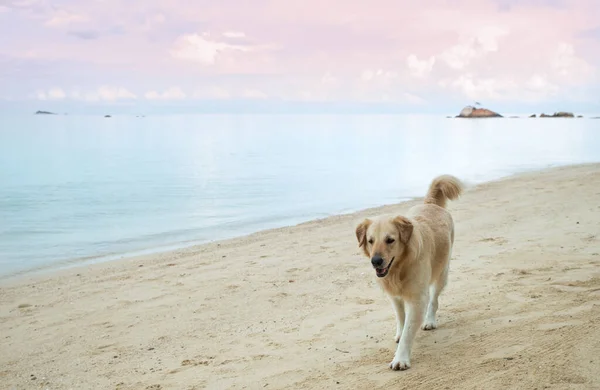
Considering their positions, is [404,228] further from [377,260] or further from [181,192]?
[181,192]

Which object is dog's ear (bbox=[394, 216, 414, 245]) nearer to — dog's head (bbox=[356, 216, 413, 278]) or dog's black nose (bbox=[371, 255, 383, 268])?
dog's head (bbox=[356, 216, 413, 278])

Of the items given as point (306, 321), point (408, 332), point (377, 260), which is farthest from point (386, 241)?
point (306, 321)

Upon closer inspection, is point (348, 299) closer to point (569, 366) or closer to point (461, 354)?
point (461, 354)

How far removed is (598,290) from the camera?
601 centimetres

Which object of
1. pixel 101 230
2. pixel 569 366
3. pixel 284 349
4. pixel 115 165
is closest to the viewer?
pixel 569 366

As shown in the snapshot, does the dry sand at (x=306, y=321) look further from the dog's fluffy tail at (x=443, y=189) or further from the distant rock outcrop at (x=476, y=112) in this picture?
the distant rock outcrop at (x=476, y=112)

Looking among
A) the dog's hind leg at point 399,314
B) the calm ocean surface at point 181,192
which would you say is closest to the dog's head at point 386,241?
the dog's hind leg at point 399,314

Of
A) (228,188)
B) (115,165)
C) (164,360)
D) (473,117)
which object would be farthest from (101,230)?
(473,117)

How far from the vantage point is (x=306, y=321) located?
6207mm

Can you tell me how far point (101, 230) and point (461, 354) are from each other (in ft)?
45.4

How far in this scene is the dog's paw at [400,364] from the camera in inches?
183

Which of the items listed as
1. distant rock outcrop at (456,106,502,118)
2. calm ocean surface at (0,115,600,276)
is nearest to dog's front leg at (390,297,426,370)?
calm ocean surface at (0,115,600,276)

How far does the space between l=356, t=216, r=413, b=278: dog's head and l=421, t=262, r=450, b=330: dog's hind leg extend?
3.68 ft

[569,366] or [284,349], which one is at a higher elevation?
[569,366]
